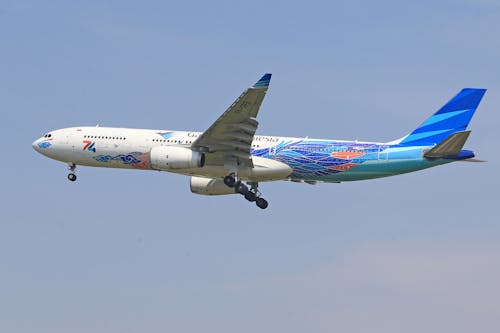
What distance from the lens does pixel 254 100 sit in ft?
198

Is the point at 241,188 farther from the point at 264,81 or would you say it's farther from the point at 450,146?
the point at 450,146

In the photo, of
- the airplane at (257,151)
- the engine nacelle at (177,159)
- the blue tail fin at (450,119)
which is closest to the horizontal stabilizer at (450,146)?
the airplane at (257,151)

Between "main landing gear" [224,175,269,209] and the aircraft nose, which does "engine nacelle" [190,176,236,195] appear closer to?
"main landing gear" [224,175,269,209]

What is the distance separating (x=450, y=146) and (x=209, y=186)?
737 inches

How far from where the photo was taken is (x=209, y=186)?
72938 millimetres

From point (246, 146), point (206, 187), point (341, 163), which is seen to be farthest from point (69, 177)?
point (341, 163)

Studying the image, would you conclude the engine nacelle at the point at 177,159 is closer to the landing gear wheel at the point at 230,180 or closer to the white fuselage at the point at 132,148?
the white fuselage at the point at 132,148

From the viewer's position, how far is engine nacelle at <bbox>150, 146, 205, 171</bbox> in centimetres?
6450

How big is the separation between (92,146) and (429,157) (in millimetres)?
22358

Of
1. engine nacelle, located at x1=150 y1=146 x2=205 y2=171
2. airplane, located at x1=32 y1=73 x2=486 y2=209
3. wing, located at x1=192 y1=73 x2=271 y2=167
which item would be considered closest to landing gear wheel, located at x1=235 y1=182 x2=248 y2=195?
airplane, located at x1=32 y1=73 x2=486 y2=209

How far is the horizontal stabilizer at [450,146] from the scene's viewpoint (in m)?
61.4

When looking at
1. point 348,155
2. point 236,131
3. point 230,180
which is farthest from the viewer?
point 230,180

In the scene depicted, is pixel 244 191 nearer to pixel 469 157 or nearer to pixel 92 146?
pixel 92 146

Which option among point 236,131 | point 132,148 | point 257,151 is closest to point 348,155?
point 257,151
